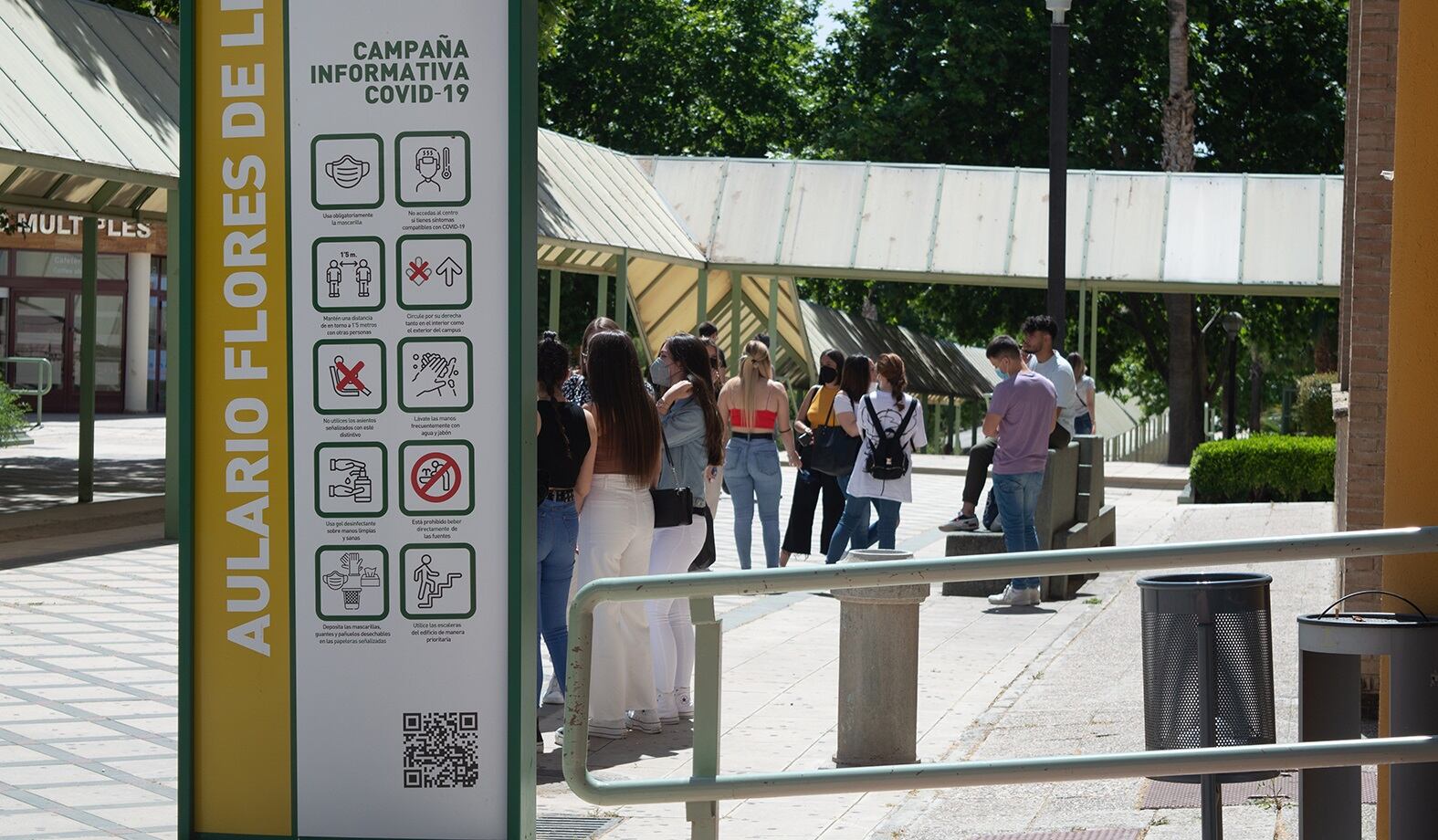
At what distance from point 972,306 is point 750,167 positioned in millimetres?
10121

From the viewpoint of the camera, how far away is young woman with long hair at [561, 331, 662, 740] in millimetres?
7242

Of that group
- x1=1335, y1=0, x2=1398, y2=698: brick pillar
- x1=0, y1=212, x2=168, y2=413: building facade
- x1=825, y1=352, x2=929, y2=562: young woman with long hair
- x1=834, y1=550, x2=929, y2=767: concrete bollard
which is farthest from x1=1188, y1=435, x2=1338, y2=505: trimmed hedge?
x1=0, y1=212, x2=168, y2=413: building facade

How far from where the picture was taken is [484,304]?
477 cm

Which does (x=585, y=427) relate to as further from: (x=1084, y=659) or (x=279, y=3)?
(x=1084, y=659)

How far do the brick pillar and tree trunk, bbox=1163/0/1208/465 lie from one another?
21.4 m

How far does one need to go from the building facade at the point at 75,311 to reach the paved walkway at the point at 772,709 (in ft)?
92.5

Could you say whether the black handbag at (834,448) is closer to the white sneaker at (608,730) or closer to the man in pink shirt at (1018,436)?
the man in pink shirt at (1018,436)

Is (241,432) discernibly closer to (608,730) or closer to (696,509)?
(608,730)

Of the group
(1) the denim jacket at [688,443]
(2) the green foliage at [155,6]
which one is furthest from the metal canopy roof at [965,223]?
(1) the denim jacket at [688,443]

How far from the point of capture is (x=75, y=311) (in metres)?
39.8

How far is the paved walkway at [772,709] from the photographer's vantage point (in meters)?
6.07

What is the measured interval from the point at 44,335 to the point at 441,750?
37.7m

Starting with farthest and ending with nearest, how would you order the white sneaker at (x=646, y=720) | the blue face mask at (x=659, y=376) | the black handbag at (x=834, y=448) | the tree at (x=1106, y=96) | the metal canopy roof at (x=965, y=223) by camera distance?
the tree at (x=1106, y=96) < the metal canopy roof at (x=965, y=223) < the black handbag at (x=834, y=448) < the blue face mask at (x=659, y=376) < the white sneaker at (x=646, y=720)

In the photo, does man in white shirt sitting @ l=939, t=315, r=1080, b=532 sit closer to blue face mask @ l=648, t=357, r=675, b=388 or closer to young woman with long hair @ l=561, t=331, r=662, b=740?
blue face mask @ l=648, t=357, r=675, b=388
